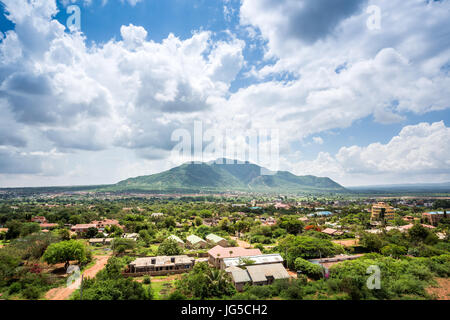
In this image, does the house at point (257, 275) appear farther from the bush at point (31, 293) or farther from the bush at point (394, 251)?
the bush at point (31, 293)

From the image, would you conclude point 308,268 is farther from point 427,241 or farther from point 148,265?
point 427,241

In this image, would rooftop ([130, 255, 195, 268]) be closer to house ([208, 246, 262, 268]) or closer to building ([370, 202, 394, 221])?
house ([208, 246, 262, 268])

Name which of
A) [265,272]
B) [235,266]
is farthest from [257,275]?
[235,266]

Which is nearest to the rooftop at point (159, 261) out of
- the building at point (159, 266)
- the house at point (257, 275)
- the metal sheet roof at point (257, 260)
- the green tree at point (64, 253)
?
the building at point (159, 266)

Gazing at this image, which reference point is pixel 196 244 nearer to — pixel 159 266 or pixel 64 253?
pixel 159 266

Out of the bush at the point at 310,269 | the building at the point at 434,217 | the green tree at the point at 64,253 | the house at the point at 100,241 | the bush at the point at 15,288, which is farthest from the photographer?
the building at the point at 434,217
